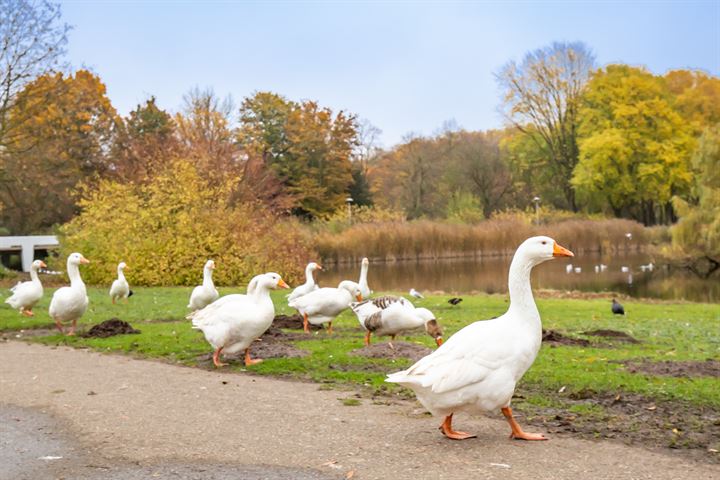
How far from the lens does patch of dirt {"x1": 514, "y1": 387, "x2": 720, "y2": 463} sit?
668 centimetres

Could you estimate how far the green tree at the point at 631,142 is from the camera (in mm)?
64188

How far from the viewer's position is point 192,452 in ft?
21.5

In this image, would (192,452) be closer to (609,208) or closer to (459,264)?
(459,264)

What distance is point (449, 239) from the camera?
1945 inches

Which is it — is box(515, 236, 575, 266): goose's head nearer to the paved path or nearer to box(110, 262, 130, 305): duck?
the paved path

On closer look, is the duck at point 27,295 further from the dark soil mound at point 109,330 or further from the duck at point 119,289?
the dark soil mound at point 109,330

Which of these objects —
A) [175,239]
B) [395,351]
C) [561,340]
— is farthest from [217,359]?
[175,239]

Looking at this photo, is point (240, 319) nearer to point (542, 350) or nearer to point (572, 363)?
point (572, 363)

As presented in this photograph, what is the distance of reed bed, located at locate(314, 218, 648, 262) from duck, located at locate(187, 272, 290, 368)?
116ft

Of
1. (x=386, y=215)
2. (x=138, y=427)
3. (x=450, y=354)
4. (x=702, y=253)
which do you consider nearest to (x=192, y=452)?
(x=138, y=427)

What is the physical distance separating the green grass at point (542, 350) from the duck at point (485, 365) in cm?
182

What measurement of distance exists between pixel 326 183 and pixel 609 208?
2716cm

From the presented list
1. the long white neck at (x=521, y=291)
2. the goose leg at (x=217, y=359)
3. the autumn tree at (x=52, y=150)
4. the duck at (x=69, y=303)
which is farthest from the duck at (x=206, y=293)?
the autumn tree at (x=52, y=150)

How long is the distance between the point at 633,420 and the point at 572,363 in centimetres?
328
